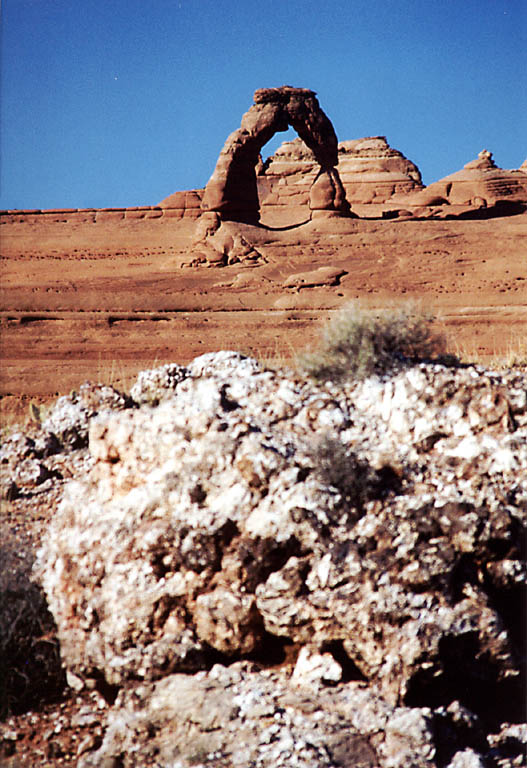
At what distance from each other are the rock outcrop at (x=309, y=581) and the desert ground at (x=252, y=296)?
5.23m

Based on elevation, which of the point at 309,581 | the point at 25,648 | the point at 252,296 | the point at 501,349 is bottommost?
the point at 25,648

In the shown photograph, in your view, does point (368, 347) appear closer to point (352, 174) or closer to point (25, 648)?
point (25, 648)

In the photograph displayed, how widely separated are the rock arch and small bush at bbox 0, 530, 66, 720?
52.1 feet

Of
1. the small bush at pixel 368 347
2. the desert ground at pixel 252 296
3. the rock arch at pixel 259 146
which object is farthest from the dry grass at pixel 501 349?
the rock arch at pixel 259 146

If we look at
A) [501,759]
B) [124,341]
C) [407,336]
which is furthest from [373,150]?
[501,759]

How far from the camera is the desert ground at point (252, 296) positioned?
13.4m

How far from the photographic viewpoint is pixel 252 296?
16.0 m

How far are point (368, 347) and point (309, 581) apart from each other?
2095mm

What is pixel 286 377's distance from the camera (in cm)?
654

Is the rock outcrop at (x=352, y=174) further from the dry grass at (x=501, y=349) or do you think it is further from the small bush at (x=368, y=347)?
the small bush at (x=368, y=347)

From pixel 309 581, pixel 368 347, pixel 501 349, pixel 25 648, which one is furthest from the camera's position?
pixel 501 349

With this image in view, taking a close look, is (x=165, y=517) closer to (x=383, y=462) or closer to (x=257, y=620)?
(x=257, y=620)

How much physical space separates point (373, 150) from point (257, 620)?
40.2 meters

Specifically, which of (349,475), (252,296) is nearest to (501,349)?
(252,296)
